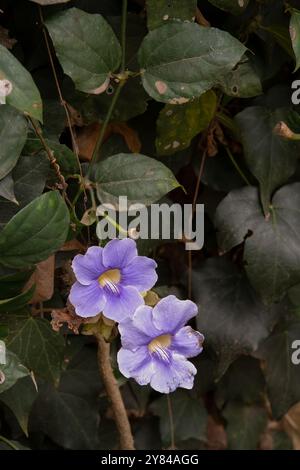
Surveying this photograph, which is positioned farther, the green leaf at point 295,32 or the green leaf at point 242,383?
the green leaf at point 242,383

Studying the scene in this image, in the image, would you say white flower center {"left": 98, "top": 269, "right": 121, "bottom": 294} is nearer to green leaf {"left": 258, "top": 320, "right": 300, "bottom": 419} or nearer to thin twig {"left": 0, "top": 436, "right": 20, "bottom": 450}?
thin twig {"left": 0, "top": 436, "right": 20, "bottom": 450}

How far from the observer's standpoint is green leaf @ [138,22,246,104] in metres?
0.92

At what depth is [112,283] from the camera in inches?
34.3

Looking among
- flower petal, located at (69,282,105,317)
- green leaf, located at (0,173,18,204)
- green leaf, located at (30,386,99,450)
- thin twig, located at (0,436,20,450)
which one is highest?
green leaf, located at (0,173,18,204)

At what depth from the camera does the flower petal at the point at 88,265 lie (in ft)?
2.75

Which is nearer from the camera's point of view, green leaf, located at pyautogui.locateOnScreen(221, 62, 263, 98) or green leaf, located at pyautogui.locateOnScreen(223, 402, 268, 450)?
green leaf, located at pyautogui.locateOnScreen(221, 62, 263, 98)

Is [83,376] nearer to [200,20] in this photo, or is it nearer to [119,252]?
[119,252]

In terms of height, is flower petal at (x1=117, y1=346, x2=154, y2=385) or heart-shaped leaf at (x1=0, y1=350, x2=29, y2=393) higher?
flower petal at (x1=117, y1=346, x2=154, y2=385)

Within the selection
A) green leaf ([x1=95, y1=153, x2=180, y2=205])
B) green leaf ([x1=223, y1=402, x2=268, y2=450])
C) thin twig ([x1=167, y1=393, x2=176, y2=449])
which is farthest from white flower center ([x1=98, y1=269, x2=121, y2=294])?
green leaf ([x1=223, y1=402, x2=268, y2=450])

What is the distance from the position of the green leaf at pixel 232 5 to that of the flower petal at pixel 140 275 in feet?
1.21

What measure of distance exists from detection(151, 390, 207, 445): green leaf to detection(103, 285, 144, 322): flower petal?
2.01ft

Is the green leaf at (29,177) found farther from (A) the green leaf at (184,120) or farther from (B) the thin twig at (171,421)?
(B) the thin twig at (171,421)

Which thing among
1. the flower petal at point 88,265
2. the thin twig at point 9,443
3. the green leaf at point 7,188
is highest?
the green leaf at point 7,188

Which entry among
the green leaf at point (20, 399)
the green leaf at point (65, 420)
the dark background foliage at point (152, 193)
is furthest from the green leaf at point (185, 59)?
the green leaf at point (65, 420)
